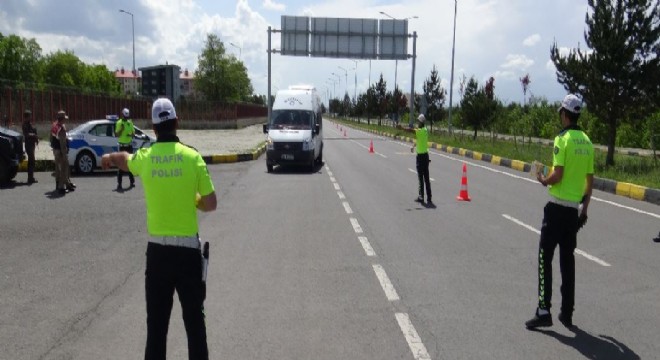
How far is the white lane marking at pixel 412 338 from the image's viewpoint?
16.5 ft

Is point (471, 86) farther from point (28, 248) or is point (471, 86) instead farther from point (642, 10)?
point (28, 248)

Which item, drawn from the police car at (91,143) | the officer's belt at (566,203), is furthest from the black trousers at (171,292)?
the police car at (91,143)

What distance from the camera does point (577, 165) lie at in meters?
5.80

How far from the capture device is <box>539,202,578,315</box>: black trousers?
5.75 meters

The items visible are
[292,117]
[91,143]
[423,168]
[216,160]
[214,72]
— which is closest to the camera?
[423,168]

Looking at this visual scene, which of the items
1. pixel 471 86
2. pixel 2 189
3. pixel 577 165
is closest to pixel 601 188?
pixel 577 165

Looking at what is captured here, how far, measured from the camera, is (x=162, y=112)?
4055 millimetres

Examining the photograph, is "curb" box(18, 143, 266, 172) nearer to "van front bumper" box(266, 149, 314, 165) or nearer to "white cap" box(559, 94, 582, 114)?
"van front bumper" box(266, 149, 314, 165)

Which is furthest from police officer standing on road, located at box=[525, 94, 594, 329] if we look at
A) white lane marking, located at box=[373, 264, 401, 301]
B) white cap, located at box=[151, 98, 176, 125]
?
white cap, located at box=[151, 98, 176, 125]

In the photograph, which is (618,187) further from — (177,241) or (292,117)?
(177,241)

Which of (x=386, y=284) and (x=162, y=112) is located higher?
(x=162, y=112)

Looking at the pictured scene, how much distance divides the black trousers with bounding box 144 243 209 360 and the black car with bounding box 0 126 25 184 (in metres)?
13.6

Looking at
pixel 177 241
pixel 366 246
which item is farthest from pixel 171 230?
pixel 366 246

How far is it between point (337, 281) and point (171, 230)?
351 centimetres
